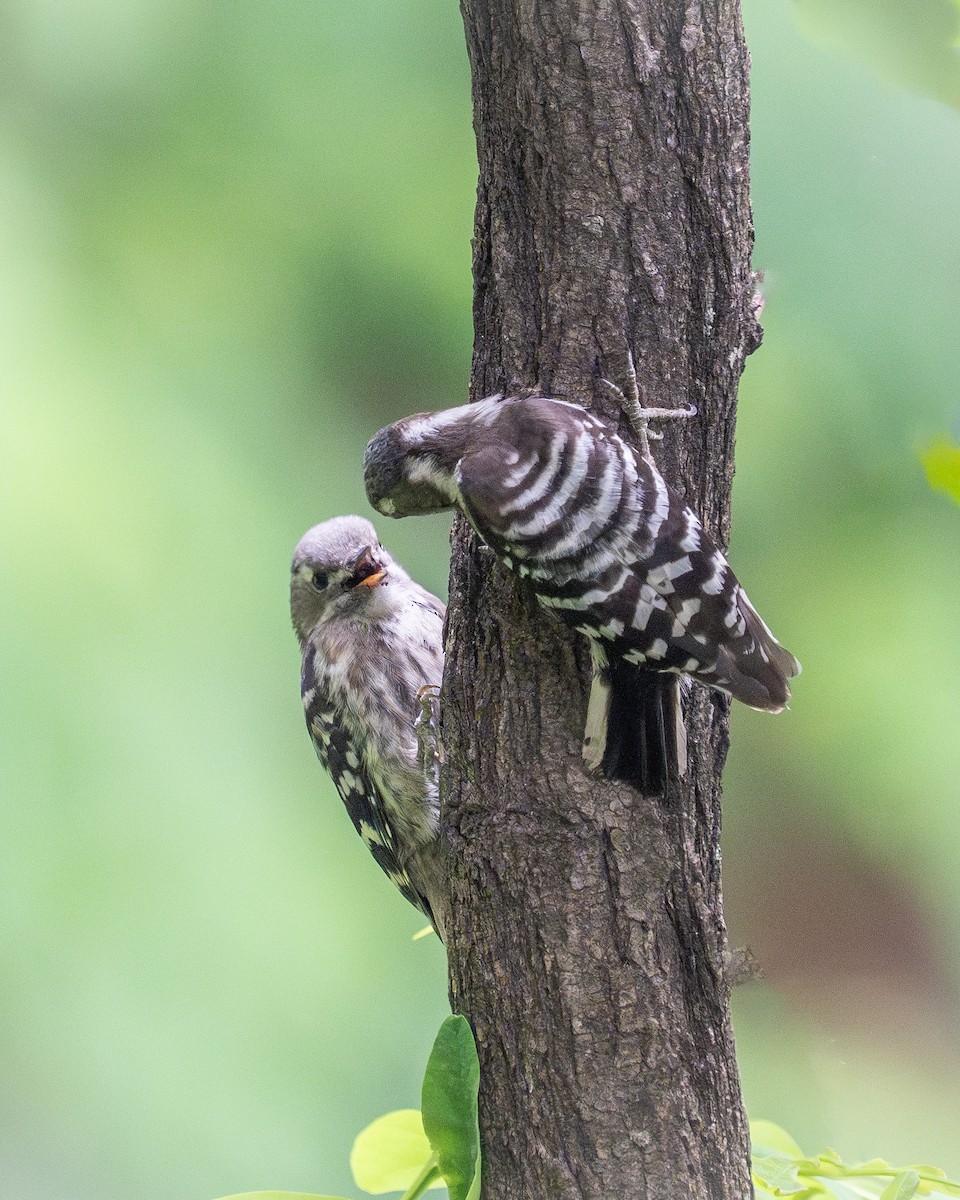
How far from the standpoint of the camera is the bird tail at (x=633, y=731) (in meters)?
1.23

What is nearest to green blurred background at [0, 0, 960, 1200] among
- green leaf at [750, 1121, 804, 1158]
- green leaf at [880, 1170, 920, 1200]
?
green leaf at [750, 1121, 804, 1158]

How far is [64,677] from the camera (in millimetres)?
2111

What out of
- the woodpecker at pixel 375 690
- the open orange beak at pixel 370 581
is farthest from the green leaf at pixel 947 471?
the open orange beak at pixel 370 581

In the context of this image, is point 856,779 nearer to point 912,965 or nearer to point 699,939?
point 912,965

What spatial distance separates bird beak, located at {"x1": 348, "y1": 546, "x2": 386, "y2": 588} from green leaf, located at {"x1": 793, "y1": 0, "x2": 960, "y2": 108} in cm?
110

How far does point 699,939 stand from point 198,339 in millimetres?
1671

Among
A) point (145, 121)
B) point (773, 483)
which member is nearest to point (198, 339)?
point (145, 121)

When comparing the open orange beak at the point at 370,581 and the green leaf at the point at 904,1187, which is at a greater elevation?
the open orange beak at the point at 370,581

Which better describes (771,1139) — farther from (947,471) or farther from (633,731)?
(947,471)

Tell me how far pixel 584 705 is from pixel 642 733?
0.28 feet

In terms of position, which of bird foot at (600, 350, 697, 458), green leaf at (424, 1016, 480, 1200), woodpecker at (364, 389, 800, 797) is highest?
bird foot at (600, 350, 697, 458)

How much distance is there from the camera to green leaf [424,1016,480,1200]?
1216 millimetres

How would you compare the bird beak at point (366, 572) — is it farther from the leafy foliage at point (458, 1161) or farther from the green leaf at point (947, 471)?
the green leaf at point (947, 471)

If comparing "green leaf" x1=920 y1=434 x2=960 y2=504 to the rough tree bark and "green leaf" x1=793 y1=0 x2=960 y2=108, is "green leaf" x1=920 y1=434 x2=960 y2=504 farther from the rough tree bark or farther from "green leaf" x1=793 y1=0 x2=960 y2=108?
"green leaf" x1=793 y1=0 x2=960 y2=108
